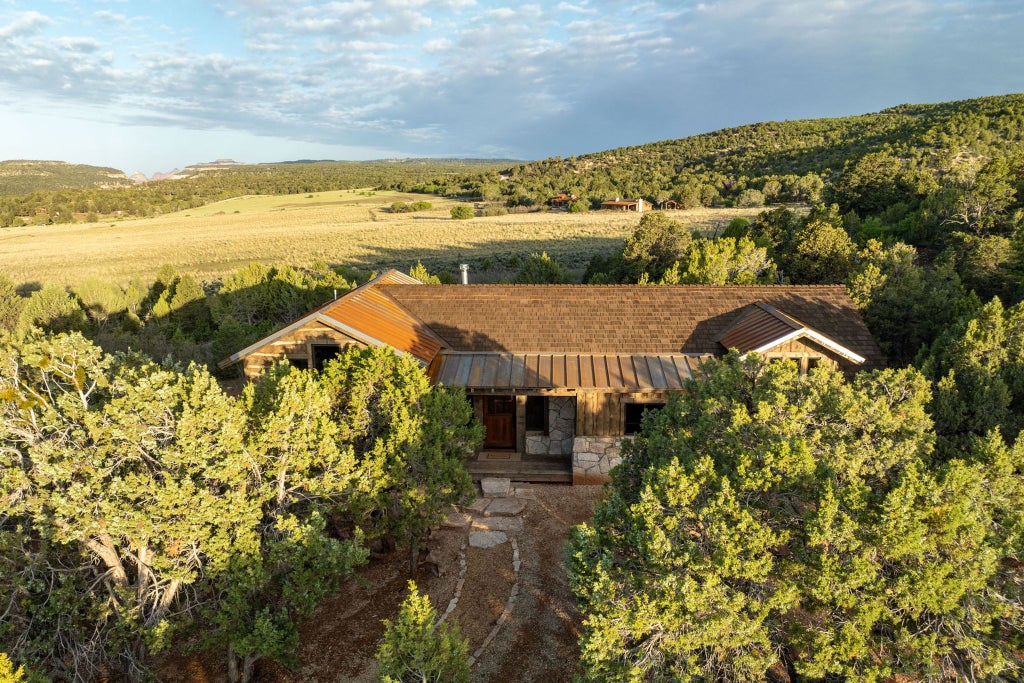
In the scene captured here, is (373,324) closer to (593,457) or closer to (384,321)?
(384,321)

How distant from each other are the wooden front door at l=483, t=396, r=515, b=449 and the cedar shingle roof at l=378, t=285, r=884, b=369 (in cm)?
154

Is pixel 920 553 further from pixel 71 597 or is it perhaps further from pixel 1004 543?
pixel 71 597

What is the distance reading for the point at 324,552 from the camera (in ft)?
27.5

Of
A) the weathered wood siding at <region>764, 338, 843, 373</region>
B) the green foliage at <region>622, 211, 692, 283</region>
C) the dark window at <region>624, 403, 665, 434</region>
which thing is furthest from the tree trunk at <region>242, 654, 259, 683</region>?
the green foliage at <region>622, 211, 692, 283</region>

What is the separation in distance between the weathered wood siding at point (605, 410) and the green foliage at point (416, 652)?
8.96 meters

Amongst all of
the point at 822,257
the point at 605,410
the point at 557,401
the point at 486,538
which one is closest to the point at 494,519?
the point at 486,538

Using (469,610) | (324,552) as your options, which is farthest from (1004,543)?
(324,552)

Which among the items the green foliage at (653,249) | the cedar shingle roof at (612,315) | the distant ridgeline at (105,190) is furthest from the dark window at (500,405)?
the distant ridgeline at (105,190)

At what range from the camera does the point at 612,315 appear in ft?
57.2

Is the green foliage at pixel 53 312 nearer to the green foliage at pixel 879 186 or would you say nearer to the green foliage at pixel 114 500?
the green foliage at pixel 114 500

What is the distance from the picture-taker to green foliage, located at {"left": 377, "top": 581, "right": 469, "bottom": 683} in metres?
6.49

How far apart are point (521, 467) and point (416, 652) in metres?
9.40

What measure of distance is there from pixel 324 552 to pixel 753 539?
586cm

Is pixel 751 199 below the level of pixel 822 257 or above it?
above
